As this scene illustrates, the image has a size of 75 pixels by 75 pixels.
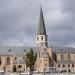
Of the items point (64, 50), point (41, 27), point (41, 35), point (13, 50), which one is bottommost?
point (13, 50)

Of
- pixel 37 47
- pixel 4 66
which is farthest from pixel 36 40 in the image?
pixel 4 66

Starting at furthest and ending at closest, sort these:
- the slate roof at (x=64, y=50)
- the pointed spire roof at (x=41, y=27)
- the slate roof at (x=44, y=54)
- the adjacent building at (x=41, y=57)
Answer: the pointed spire roof at (x=41, y=27) < the slate roof at (x=64, y=50) < the slate roof at (x=44, y=54) < the adjacent building at (x=41, y=57)

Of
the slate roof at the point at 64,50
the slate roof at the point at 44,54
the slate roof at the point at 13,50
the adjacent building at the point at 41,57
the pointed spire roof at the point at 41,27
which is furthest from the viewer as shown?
the pointed spire roof at the point at 41,27

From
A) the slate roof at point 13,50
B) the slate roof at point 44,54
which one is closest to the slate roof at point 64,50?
the slate roof at point 44,54

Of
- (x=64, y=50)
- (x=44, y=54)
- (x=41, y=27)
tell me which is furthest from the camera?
(x=41, y=27)

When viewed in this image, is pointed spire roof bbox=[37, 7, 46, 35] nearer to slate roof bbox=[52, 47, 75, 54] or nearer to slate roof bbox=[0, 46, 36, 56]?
slate roof bbox=[52, 47, 75, 54]

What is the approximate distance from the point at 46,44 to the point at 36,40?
15.2 feet

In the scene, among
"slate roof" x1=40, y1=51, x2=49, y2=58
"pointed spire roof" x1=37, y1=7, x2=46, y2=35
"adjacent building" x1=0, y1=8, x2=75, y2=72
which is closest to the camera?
"adjacent building" x1=0, y1=8, x2=75, y2=72

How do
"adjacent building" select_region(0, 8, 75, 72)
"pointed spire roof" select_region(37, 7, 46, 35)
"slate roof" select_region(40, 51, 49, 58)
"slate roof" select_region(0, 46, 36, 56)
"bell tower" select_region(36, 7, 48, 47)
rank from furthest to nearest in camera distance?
"pointed spire roof" select_region(37, 7, 46, 35)
"bell tower" select_region(36, 7, 48, 47)
"slate roof" select_region(0, 46, 36, 56)
"slate roof" select_region(40, 51, 49, 58)
"adjacent building" select_region(0, 8, 75, 72)

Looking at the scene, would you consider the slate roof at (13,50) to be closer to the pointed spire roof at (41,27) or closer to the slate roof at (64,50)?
the slate roof at (64,50)

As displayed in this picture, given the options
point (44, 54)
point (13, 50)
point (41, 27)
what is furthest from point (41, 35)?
point (44, 54)

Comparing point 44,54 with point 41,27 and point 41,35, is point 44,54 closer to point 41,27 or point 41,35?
point 41,35

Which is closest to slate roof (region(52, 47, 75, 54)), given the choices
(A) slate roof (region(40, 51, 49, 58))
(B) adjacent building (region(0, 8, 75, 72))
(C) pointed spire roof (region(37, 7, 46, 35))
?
(B) adjacent building (region(0, 8, 75, 72))

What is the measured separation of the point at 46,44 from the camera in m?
168
